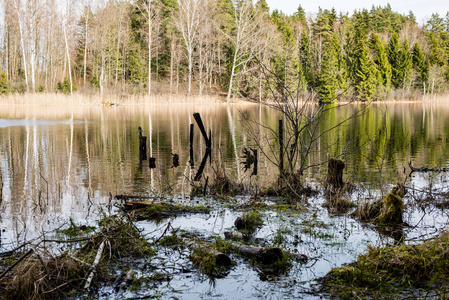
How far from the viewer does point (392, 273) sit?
14.5ft

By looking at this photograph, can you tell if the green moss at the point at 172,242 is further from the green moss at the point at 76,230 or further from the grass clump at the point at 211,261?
the green moss at the point at 76,230

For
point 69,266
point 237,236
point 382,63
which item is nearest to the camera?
point 69,266

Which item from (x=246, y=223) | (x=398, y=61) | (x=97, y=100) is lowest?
(x=246, y=223)

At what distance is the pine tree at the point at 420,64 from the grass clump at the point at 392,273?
66119mm

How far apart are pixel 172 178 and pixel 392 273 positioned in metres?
7.37

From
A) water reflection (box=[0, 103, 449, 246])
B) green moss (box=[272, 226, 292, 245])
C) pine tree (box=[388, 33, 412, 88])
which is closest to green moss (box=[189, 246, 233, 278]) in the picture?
green moss (box=[272, 226, 292, 245])

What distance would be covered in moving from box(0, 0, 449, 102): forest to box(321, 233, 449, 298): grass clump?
143ft

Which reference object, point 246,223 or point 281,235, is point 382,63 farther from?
point 281,235

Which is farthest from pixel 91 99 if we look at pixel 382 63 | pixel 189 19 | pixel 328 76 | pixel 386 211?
pixel 382 63

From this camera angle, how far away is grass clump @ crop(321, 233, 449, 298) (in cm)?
418

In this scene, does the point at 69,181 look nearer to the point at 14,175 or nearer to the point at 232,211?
the point at 14,175

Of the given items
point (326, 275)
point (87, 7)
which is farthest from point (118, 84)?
point (326, 275)

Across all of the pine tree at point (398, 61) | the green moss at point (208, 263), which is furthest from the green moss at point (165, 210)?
the pine tree at point (398, 61)

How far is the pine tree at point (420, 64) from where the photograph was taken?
63.9 metres
